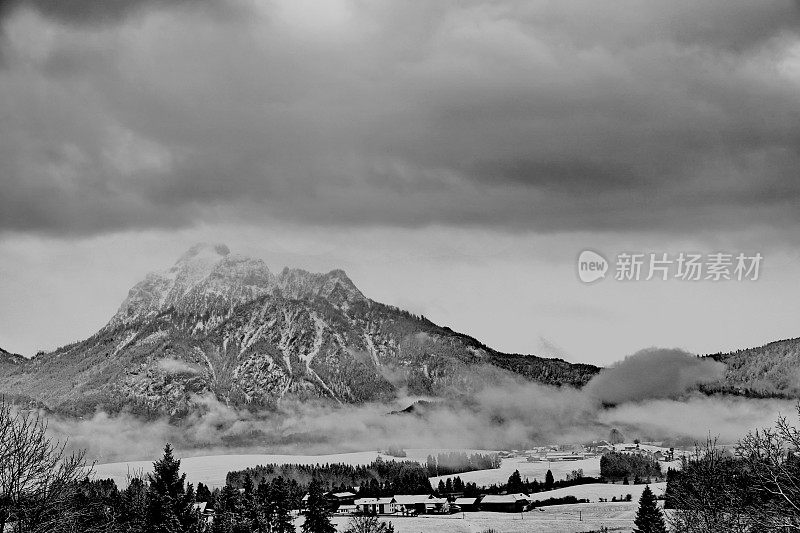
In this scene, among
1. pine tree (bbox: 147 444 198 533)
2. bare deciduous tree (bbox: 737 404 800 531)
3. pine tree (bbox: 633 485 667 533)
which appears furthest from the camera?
pine tree (bbox: 633 485 667 533)

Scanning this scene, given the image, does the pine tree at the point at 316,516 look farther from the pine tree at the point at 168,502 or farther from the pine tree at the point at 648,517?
the pine tree at the point at 168,502

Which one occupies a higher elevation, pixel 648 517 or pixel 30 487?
pixel 30 487

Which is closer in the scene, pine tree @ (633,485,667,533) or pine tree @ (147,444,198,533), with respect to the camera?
pine tree @ (147,444,198,533)

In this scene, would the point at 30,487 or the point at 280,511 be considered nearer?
the point at 30,487

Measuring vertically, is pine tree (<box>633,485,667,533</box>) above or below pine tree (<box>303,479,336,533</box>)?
above

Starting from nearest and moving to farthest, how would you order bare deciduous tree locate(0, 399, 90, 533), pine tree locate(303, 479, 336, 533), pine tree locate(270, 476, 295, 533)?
bare deciduous tree locate(0, 399, 90, 533) < pine tree locate(270, 476, 295, 533) < pine tree locate(303, 479, 336, 533)

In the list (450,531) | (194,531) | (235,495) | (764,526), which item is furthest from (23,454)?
(450,531)

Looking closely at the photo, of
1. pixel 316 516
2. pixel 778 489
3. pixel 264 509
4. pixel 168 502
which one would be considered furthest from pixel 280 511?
pixel 778 489

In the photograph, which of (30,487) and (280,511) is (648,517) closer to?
(280,511)

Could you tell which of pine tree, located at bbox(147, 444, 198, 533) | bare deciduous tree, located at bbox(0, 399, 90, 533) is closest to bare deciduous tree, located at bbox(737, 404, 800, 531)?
bare deciduous tree, located at bbox(0, 399, 90, 533)

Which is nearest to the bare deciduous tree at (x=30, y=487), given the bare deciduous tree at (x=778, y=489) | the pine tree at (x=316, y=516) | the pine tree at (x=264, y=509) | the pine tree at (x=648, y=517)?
the bare deciduous tree at (x=778, y=489)

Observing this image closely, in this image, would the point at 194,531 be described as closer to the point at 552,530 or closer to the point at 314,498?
the point at 314,498

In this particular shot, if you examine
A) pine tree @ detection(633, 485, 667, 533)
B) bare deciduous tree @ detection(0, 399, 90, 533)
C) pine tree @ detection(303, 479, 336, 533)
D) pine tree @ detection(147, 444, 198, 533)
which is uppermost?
bare deciduous tree @ detection(0, 399, 90, 533)

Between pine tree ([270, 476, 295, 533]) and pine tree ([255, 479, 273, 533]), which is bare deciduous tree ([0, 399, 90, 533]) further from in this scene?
pine tree ([270, 476, 295, 533])
